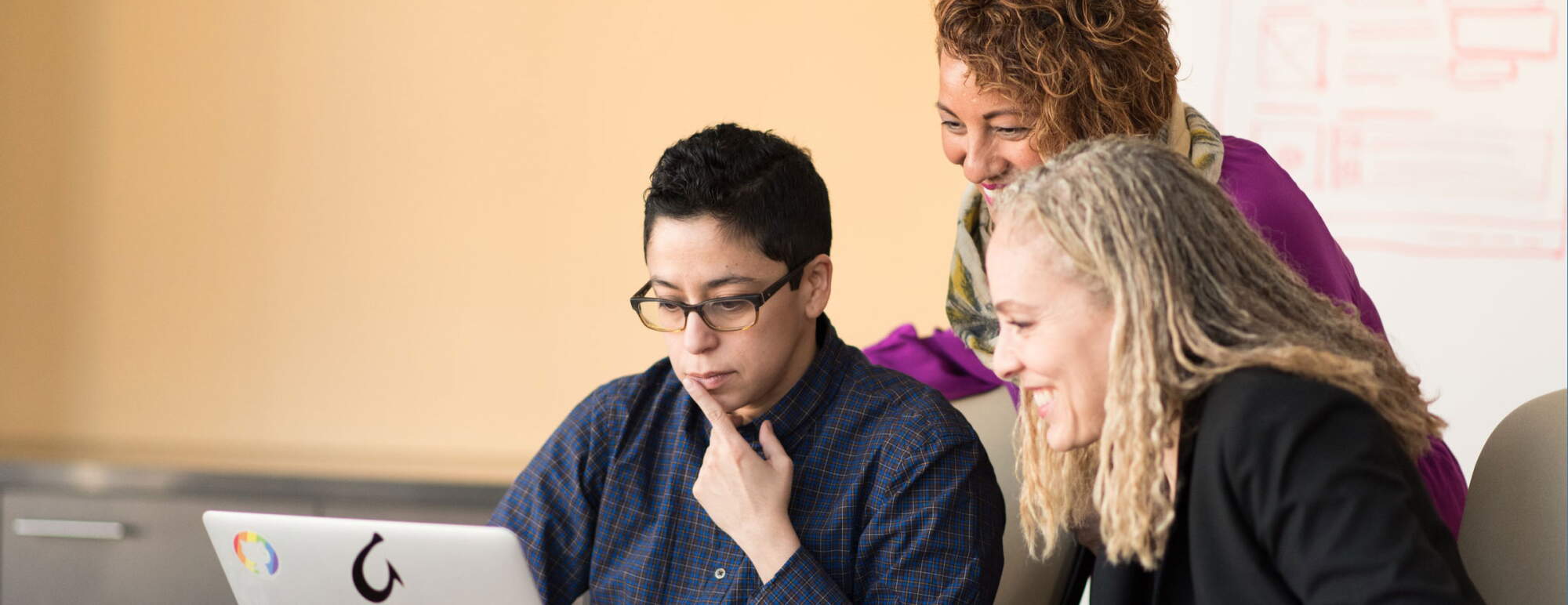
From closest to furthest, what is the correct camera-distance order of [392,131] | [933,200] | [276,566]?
1. [276,566]
2. [933,200]
3. [392,131]

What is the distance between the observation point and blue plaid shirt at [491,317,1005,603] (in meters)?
1.25

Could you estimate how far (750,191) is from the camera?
1385mm

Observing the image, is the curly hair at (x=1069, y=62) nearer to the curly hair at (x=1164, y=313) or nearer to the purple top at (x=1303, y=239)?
the purple top at (x=1303, y=239)

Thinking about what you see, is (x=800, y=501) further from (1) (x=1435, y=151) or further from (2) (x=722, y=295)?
(1) (x=1435, y=151)

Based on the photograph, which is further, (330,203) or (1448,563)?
(330,203)

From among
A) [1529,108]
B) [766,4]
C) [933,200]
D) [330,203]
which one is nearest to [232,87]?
[330,203]

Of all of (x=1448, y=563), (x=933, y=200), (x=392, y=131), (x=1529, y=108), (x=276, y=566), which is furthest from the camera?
(x=392, y=131)

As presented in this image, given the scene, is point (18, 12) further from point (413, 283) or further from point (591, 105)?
point (591, 105)

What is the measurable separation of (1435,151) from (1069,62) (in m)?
0.96

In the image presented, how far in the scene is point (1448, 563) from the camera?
3.08ft

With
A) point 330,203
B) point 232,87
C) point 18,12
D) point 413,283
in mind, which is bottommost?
point 413,283

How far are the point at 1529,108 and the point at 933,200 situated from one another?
37.0 inches

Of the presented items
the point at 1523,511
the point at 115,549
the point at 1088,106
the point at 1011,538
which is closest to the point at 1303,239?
the point at 1088,106

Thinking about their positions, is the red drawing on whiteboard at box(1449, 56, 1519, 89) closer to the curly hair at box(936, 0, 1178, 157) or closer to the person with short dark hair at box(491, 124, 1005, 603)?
the curly hair at box(936, 0, 1178, 157)
